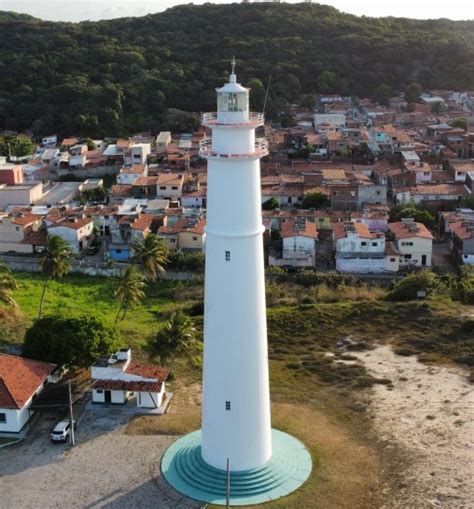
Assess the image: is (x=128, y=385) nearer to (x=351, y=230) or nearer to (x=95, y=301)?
(x=95, y=301)

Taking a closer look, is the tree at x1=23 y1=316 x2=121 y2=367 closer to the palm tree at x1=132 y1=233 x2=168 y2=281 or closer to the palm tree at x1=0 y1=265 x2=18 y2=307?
the palm tree at x1=0 y1=265 x2=18 y2=307

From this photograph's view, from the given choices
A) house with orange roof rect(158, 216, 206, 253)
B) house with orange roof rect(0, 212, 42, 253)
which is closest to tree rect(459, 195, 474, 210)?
house with orange roof rect(158, 216, 206, 253)

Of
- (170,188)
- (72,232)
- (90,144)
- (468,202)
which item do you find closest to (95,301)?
(72,232)

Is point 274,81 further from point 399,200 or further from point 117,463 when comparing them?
point 117,463

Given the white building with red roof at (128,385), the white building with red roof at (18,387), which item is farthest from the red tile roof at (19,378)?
the white building with red roof at (128,385)

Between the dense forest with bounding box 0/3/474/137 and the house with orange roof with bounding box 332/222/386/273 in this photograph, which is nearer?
the house with orange roof with bounding box 332/222/386/273

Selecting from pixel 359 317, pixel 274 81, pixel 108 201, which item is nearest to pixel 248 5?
pixel 274 81
